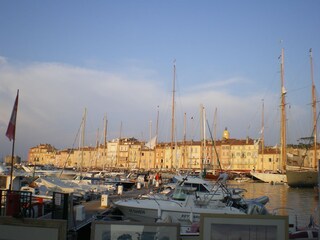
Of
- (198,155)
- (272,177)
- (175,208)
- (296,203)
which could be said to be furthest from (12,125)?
(198,155)

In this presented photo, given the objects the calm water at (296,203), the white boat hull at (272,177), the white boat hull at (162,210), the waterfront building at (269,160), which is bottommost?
the calm water at (296,203)

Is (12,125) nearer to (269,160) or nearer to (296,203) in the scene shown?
(296,203)

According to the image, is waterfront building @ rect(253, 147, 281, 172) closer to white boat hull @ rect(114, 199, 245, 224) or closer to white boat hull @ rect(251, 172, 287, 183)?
white boat hull @ rect(251, 172, 287, 183)

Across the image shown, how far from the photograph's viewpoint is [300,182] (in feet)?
213

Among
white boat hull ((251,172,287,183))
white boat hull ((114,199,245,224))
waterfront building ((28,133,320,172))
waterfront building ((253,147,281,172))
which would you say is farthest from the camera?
waterfront building ((253,147,281,172))

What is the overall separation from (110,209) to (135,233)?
14487 millimetres

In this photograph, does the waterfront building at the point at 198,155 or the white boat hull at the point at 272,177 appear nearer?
the white boat hull at the point at 272,177

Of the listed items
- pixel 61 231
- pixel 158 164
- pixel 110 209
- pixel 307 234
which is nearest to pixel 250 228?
pixel 61 231

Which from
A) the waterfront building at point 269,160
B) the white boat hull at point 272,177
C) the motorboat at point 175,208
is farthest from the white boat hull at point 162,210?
the waterfront building at point 269,160

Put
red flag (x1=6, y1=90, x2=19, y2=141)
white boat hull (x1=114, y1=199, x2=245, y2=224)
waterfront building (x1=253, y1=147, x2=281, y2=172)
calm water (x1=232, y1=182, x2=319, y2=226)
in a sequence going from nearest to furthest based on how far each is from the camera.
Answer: red flag (x1=6, y1=90, x2=19, y2=141)
white boat hull (x1=114, y1=199, x2=245, y2=224)
calm water (x1=232, y1=182, x2=319, y2=226)
waterfront building (x1=253, y1=147, x2=281, y2=172)

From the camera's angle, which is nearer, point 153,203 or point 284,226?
point 284,226

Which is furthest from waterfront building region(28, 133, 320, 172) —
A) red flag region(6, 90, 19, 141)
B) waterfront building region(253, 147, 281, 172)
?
red flag region(6, 90, 19, 141)

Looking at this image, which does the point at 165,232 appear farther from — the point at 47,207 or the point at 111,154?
the point at 111,154

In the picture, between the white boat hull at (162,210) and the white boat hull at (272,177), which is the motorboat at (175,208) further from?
the white boat hull at (272,177)
